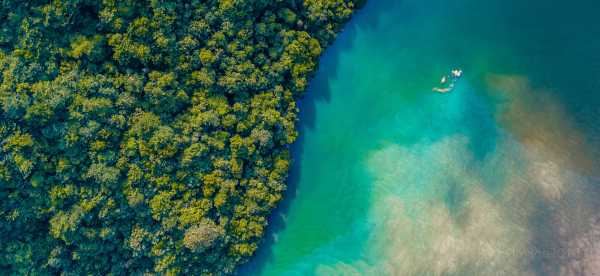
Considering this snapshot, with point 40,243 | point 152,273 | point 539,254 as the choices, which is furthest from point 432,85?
point 40,243

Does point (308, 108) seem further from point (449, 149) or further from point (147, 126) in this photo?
point (147, 126)

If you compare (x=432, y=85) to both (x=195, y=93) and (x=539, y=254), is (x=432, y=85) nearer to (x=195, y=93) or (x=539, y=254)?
(x=539, y=254)

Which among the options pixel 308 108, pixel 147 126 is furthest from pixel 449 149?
pixel 147 126

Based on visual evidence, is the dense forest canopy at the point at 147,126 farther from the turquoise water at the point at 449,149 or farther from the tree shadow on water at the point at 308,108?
the turquoise water at the point at 449,149

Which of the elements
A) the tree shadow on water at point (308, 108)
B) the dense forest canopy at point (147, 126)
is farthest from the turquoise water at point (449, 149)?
the dense forest canopy at point (147, 126)

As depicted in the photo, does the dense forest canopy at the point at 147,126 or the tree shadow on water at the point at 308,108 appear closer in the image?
the dense forest canopy at the point at 147,126
